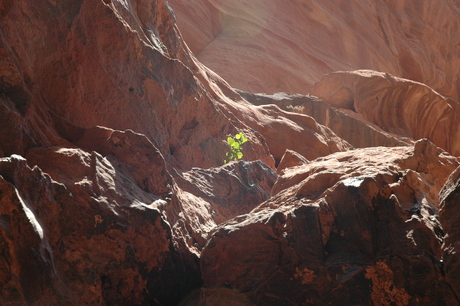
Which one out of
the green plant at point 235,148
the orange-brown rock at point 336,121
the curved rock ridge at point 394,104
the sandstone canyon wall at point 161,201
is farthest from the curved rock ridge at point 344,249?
the curved rock ridge at point 394,104

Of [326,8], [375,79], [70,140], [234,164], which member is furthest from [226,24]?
[70,140]

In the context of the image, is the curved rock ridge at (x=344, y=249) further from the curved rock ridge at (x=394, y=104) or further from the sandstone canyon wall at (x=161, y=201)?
the curved rock ridge at (x=394, y=104)

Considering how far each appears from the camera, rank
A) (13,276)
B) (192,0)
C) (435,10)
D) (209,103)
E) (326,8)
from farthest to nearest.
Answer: (435,10), (326,8), (192,0), (209,103), (13,276)

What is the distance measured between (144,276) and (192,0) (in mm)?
19793

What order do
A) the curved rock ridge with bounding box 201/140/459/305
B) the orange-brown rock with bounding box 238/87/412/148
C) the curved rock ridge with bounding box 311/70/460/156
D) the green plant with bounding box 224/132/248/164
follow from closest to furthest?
the curved rock ridge with bounding box 201/140/459/305 < the green plant with bounding box 224/132/248/164 < the orange-brown rock with bounding box 238/87/412/148 < the curved rock ridge with bounding box 311/70/460/156

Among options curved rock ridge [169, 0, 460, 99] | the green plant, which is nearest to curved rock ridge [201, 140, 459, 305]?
the green plant

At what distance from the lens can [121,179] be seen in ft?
12.6

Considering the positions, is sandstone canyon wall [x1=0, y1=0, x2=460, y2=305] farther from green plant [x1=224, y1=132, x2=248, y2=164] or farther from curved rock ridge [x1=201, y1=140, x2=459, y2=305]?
green plant [x1=224, y1=132, x2=248, y2=164]

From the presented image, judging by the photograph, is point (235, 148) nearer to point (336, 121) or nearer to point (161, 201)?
point (161, 201)

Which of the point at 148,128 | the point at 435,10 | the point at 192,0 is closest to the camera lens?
the point at 148,128

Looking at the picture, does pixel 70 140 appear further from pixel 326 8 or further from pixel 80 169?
pixel 326 8

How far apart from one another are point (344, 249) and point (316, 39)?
877 inches

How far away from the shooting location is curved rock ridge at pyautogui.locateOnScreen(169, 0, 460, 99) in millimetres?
21672

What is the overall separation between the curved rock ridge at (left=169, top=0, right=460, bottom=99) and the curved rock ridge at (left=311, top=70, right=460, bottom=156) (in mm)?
3905
